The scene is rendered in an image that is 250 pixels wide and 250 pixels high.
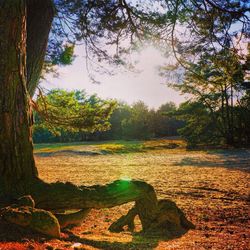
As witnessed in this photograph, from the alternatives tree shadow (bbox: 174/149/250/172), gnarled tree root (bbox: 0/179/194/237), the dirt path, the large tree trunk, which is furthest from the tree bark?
tree shadow (bbox: 174/149/250/172)

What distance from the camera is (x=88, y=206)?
4152mm

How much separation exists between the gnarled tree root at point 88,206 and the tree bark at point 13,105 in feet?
0.86

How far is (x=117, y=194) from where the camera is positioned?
428cm

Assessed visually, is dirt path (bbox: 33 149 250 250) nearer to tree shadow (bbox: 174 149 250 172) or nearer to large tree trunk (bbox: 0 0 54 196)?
large tree trunk (bbox: 0 0 54 196)

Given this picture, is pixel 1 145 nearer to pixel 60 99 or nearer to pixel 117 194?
pixel 117 194

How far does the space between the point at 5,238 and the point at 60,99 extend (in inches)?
241

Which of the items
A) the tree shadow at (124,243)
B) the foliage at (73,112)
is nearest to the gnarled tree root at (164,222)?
the tree shadow at (124,243)

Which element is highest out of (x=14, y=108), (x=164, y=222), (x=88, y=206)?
(x=14, y=108)

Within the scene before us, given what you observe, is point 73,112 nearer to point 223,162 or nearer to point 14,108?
point 14,108

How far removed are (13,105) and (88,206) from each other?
148cm

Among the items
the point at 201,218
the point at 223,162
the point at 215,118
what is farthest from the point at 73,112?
the point at 215,118

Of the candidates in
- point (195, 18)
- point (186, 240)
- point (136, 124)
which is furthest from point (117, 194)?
point (136, 124)

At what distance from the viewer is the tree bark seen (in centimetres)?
386

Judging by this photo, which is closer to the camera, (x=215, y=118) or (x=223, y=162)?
(x=223, y=162)
